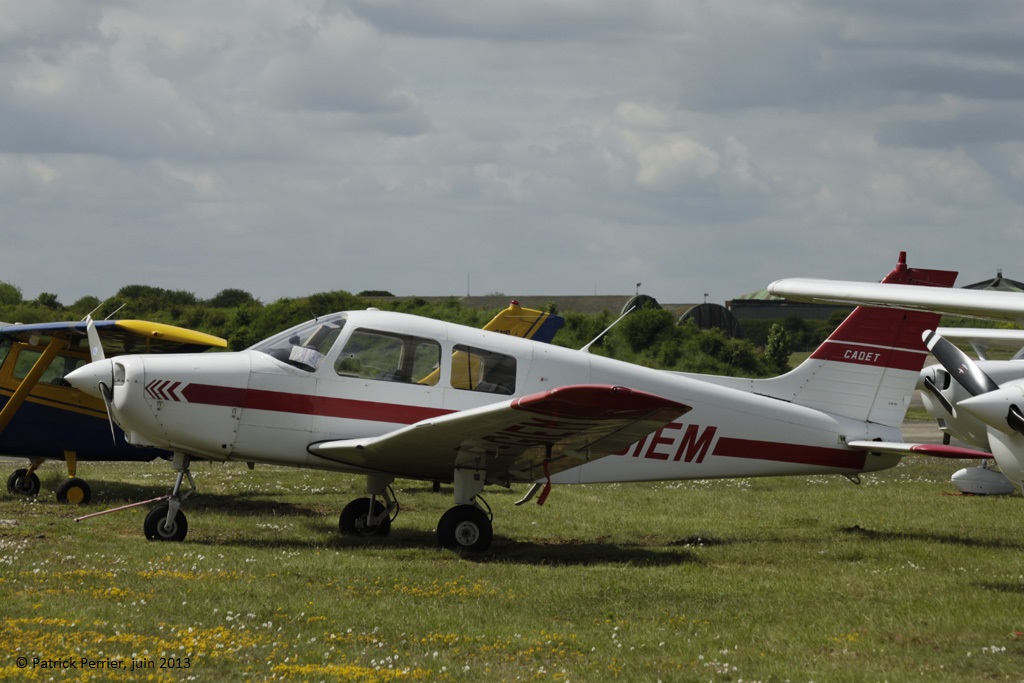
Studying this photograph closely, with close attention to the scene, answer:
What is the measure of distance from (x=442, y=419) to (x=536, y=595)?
1.77 m

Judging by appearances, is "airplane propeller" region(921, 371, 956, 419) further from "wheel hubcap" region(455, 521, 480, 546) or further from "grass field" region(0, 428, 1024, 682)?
"wheel hubcap" region(455, 521, 480, 546)

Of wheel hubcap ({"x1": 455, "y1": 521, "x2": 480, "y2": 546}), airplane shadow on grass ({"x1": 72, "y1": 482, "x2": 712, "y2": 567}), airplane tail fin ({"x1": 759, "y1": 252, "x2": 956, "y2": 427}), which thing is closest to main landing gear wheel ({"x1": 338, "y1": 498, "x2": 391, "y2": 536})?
airplane shadow on grass ({"x1": 72, "y1": 482, "x2": 712, "y2": 567})

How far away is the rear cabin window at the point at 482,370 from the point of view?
10445 mm

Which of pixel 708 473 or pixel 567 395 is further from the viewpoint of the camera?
pixel 708 473

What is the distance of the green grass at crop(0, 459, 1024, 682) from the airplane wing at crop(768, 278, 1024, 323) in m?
2.08

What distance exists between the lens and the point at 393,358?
10.4 m

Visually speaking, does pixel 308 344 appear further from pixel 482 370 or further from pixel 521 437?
pixel 521 437

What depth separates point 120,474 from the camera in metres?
17.6

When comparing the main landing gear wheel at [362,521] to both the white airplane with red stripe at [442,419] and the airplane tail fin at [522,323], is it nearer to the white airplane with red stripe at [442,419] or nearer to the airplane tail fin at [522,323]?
the white airplane with red stripe at [442,419]

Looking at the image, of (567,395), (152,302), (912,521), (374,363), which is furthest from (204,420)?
(152,302)

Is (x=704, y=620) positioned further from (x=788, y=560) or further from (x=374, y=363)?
(x=374, y=363)

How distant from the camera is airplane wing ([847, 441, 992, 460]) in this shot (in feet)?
32.1

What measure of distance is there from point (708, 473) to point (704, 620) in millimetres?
3837

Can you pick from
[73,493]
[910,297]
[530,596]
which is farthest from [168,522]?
[910,297]
